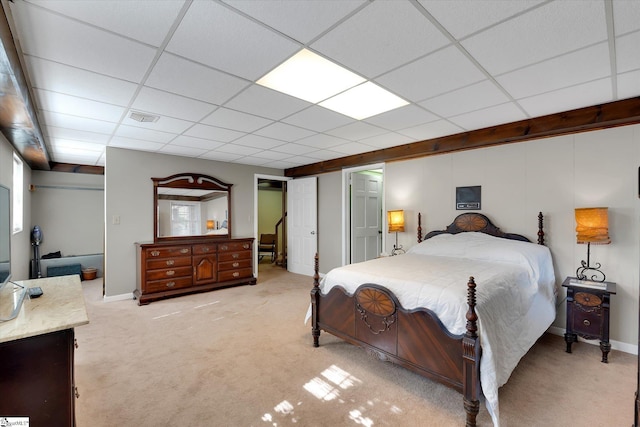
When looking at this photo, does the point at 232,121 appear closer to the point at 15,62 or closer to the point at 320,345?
the point at 15,62

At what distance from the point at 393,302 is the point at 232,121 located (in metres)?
2.58

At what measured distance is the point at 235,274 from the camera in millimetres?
5297

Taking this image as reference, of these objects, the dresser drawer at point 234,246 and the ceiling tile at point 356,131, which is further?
the dresser drawer at point 234,246

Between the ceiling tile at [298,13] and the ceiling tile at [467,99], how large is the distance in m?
1.48

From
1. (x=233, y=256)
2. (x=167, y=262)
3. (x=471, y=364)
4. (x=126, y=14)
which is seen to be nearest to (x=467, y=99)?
(x=471, y=364)

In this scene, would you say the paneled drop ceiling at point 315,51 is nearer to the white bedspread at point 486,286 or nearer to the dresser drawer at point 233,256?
the white bedspread at point 486,286

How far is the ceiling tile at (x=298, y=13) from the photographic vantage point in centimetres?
146

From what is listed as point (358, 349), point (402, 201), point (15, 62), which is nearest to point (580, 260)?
point (402, 201)

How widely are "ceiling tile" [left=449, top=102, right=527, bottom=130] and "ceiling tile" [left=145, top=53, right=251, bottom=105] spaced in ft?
7.92

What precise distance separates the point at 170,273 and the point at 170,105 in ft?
9.29

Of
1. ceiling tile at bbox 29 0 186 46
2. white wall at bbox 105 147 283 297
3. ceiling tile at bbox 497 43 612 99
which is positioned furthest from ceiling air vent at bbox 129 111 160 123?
ceiling tile at bbox 497 43 612 99

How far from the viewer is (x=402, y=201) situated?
466cm

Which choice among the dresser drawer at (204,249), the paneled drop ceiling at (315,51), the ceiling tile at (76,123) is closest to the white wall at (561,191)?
the paneled drop ceiling at (315,51)

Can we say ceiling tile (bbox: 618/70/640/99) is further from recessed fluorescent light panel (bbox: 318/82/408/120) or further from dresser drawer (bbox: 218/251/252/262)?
dresser drawer (bbox: 218/251/252/262)
